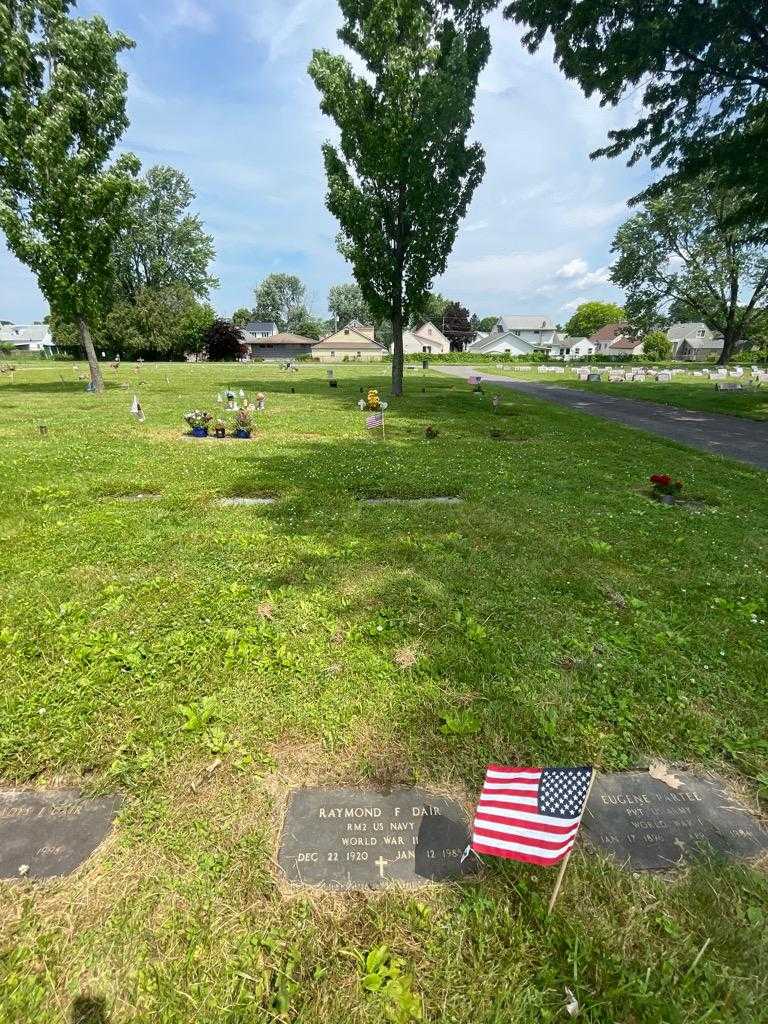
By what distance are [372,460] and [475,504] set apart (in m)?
3.39

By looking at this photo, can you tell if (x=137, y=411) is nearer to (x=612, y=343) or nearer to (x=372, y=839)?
(x=372, y=839)

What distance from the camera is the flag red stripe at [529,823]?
2.04 m

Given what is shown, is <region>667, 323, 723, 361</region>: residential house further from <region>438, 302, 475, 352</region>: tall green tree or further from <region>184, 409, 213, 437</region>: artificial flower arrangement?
<region>184, 409, 213, 437</region>: artificial flower arrangement

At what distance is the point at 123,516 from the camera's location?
262 inches

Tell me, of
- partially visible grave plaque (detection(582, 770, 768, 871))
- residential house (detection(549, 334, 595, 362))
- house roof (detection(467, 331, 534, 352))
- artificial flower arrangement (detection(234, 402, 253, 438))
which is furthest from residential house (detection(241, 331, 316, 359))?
partially visible grave plaque (detection(582, 770, 768, 871))

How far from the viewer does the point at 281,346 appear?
95.0 meters

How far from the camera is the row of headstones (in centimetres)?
229

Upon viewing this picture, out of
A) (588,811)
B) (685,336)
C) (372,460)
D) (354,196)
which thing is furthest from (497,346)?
(588,811)

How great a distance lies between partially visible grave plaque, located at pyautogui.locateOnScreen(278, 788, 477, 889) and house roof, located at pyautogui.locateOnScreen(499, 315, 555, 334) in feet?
400

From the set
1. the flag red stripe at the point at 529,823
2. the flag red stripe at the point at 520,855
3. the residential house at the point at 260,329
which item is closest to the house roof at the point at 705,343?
the residential house at the point at 260,329

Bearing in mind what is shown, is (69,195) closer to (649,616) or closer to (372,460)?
(372,460)

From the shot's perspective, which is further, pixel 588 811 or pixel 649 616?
pixel 649 616

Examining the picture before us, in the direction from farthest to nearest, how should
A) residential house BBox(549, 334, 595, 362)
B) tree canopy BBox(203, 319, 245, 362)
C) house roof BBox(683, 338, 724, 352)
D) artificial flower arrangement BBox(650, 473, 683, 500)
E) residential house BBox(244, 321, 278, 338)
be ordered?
residential house BBox(244, 321, 278, 338) < residential house BBox(549, 334, 595, 362) < house roof BBox(683, 338, 724, 352) < tree canopy BBox(203, 319, 245, 362) < artificial flower arrangement BBox(650, 473, 683, 500)

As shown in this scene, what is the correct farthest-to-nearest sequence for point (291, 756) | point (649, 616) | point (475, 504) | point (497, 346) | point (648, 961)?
point (497, 346) < point (475, 504) < point (649, 616) < point (291, 756) < point (648, 961)
